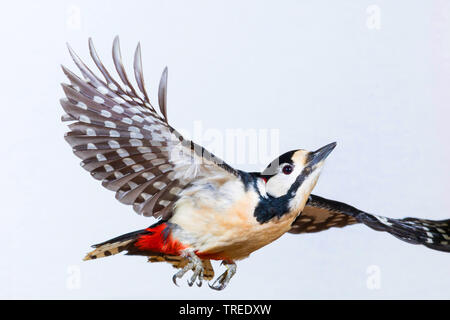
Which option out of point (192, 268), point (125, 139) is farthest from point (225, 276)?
point (125, 139)

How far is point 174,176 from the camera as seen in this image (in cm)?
236

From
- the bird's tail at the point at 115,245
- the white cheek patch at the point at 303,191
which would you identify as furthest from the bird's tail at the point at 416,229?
the bird's tail at the point at 115,245

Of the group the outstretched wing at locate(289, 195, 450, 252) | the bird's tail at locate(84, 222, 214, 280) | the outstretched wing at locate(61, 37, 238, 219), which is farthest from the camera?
the outstretched wing at locate(289, 195, 450, 252)

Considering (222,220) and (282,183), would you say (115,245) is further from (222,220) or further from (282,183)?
(282,183)

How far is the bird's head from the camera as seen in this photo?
7.62 feet

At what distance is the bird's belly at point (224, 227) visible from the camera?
231cm

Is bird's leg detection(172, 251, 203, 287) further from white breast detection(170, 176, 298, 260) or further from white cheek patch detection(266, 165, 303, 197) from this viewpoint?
white cheek patch detection(266, 165, 303, 197)

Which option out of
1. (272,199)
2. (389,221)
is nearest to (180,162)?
(272,199)

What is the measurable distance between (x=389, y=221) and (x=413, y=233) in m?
0.11

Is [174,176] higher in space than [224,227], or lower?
higher

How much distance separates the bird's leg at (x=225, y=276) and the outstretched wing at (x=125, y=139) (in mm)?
371

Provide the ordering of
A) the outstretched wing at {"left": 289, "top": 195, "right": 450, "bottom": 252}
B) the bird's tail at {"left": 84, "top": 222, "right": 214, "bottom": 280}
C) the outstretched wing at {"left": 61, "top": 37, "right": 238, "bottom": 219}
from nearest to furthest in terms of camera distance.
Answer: the outstretched wing at {"left": 61, "top": 37, "right": 238, "bottom": 219} → the bird's tail at {"left": 84, "top": 222, "right": 214, "bottom": 280} → the outstretched wing at {"left": 289, "top": 195, "right": 450, "bottom": 252}

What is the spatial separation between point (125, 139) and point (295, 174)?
56 cm

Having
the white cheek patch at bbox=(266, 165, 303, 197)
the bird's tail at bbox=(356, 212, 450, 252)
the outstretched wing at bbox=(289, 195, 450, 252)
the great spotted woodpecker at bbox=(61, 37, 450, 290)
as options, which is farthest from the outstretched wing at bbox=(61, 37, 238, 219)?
the bird's tail at bbox=(356, 212, 450, 252)
